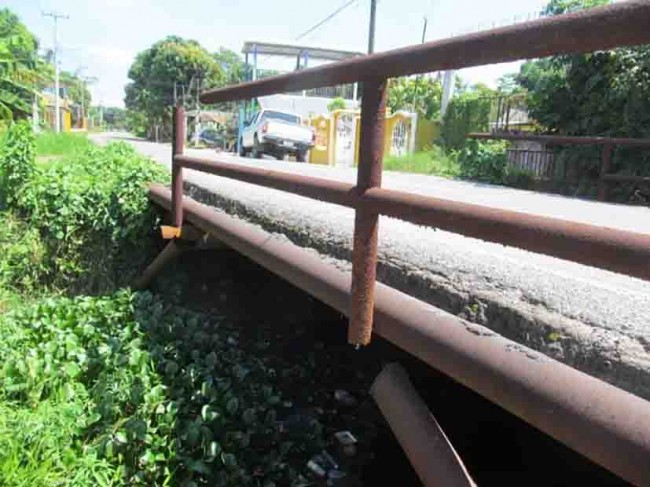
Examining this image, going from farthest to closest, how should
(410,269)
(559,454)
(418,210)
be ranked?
(559,454)
(410,269)
(418,210)

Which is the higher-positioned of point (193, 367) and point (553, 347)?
point (553, 347)

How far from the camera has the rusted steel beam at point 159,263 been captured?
14.2ft

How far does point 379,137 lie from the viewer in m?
1.74

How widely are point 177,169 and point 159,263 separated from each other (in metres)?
0.98

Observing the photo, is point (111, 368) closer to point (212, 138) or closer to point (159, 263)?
point (159, 263)

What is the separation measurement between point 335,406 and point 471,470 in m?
1.28

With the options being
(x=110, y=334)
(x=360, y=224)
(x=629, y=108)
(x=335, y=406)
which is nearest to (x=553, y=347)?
(x=360, y=224)

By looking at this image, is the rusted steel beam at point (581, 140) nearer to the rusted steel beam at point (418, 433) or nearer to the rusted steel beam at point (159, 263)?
the rusted steel beam at point (159, 263)

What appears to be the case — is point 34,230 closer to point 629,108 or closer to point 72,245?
point 72,245

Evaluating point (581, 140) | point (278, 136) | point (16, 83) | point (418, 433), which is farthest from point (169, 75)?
point (418, 433)

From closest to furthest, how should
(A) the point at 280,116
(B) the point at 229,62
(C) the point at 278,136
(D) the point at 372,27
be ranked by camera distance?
(C) the point at 278,136, (A) the point at 280,116, (D) the point at 372,27, (B) the point at 229,62

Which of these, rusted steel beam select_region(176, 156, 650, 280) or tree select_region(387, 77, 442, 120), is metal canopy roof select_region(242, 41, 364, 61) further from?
rusted steel beam select_region(176, 156, 650, 280)

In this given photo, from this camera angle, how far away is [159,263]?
4.67 metres

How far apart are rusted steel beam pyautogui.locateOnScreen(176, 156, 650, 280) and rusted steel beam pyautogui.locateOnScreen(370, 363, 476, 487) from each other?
1.67ft
